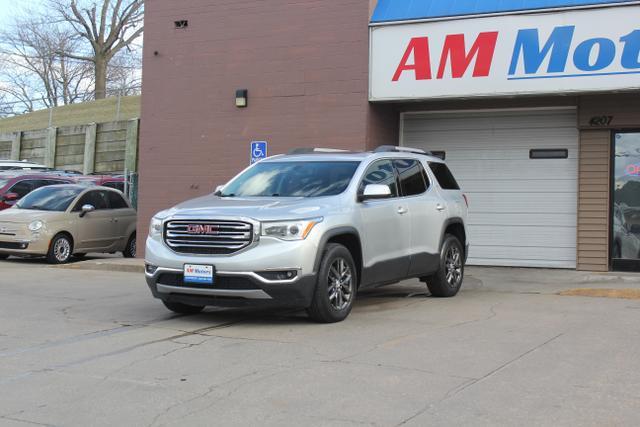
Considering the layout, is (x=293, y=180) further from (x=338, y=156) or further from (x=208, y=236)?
(x=208, y=236)

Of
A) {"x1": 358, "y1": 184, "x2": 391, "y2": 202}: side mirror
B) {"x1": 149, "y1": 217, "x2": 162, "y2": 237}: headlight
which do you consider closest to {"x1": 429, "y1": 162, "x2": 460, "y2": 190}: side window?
{"x1": 358, "y1": 184, "x2": 391, "y2": 202}: side mirror

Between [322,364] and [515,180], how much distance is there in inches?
364

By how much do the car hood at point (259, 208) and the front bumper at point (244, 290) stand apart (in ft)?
2.01

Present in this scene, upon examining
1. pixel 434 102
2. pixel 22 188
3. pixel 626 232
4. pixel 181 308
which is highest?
pixel 434 102

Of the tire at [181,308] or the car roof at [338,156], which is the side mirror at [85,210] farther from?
the tire at [181,308]

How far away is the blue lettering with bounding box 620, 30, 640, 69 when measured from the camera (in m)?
12.0

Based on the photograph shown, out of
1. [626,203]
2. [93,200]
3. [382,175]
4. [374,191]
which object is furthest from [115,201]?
[626,203]

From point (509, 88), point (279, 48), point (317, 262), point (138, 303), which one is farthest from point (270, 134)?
point (317, 262)

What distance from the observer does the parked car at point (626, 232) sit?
519 inches

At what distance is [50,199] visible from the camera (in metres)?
15.9

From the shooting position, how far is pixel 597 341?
23.7 ft

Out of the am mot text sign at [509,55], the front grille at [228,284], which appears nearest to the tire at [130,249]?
the am mot text sign at [509,55]

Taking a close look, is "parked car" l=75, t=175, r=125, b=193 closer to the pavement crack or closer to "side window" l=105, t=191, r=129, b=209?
"side window" l=105, t=191, r=129, b=209

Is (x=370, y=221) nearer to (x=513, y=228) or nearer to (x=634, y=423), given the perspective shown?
(x=634, y=423)
